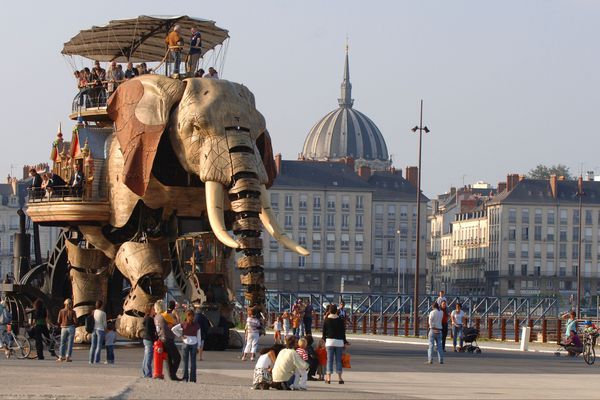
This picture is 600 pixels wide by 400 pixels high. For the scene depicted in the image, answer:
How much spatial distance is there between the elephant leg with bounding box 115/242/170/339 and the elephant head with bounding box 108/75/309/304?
53.4 inches

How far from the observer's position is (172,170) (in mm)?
38344

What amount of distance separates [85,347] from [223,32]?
9.15m

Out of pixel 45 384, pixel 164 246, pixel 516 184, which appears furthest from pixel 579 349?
pixel 516 184

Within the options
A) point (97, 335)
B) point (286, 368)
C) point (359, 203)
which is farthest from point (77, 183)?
point (359, 203)

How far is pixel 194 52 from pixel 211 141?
194 inches

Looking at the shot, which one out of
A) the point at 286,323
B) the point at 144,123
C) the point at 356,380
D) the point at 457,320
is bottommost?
the point at 356,380

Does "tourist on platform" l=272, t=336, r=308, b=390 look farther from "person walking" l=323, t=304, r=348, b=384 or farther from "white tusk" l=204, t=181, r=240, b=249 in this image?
"white tusk" l=204, t=181, r=240, b=249

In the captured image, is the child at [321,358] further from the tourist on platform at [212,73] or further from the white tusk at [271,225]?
the tourist on platform at [212,73]

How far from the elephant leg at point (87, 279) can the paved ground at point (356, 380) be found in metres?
1.33

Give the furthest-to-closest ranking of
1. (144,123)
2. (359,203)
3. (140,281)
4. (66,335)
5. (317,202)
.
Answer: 1. (359,203)
2. (317,202)
3. (144,123)
4. (140,281)
5. (66,335)

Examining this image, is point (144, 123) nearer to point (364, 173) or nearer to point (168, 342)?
point (168, 342)

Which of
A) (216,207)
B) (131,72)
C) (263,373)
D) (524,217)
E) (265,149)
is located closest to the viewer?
(263,373)

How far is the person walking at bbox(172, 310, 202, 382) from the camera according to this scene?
92.7ft

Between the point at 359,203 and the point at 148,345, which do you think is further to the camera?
the point at 359,203
